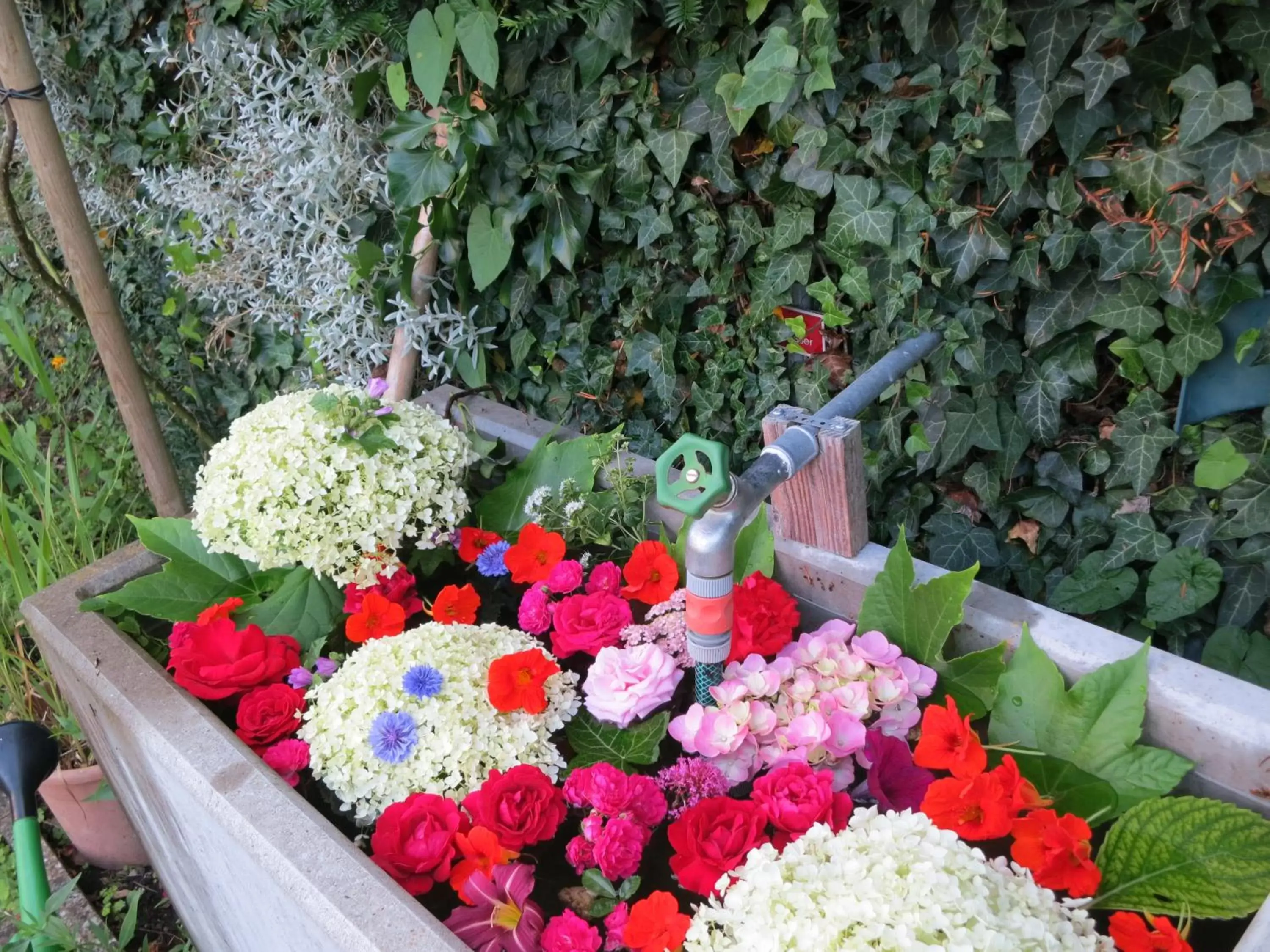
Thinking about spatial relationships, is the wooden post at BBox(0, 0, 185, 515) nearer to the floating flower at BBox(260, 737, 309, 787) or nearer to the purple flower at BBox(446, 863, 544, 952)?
the floating flower at BBox(260, 737, 309, 787)

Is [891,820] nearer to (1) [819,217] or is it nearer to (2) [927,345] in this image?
(2) [927,345]

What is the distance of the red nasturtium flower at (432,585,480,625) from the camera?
1287 mm

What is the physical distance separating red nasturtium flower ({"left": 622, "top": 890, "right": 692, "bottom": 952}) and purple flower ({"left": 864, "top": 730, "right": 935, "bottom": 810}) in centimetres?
25

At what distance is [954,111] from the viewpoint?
48.4 inches

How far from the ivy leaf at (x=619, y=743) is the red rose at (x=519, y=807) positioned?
11 cm

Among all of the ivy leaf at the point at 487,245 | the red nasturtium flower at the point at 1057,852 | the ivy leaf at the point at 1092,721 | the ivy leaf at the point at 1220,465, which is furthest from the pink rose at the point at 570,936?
the ivy leaf at the point at 487,245

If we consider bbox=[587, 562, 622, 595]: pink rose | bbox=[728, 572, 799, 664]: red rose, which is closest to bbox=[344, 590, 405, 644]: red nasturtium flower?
bbox=[587, 562, 622, 595]: pink rose

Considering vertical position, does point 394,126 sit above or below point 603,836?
above

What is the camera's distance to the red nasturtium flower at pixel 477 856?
920 millimetres

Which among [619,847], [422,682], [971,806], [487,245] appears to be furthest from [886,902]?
[487,245]

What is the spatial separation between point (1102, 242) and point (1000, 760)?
2.26 feet

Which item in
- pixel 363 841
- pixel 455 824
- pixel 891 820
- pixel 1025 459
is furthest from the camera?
pixel 1025 459

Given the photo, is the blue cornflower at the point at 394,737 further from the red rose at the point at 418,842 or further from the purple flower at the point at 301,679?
the purple flower at the point at 301,679

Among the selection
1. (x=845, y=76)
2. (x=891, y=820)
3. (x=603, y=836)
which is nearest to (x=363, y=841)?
(x=603, y=836)
